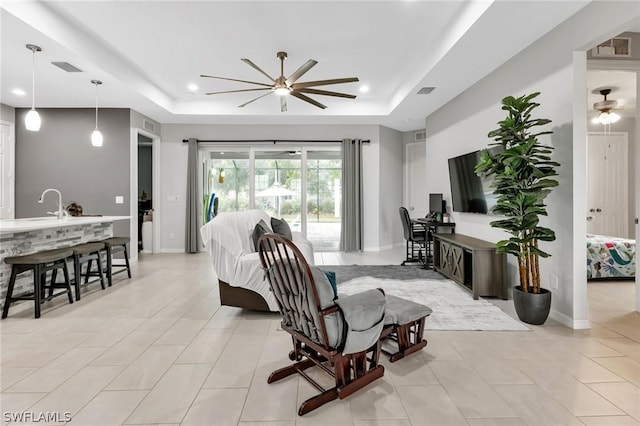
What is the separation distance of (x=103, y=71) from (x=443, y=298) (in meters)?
5.04

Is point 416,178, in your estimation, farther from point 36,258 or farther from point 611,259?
Result: point 36,258

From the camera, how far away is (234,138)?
23.2ft

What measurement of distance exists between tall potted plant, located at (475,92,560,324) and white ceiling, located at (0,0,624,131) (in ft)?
3.15

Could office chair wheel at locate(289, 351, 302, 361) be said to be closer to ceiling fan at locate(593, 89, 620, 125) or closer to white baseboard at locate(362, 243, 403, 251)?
white baseboard at locate(362, 243, 403, 251)

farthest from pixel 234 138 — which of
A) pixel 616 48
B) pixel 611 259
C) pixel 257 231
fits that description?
pixel 611 259

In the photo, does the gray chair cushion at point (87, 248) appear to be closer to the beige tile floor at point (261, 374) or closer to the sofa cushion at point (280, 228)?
the beige tile floor at point (261, 374)

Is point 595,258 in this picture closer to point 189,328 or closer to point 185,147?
point 189,328

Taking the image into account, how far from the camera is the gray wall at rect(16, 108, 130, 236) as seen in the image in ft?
18.5

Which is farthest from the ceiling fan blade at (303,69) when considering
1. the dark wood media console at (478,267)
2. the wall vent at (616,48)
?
the wall vent at (616,48)

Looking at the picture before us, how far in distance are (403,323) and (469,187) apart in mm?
3046

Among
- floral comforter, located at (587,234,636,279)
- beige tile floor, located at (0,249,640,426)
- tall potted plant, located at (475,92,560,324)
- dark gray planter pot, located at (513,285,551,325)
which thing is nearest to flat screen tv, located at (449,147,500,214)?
tall potted plant, located at (475,92,560,324)

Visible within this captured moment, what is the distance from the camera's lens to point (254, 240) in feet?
11.1

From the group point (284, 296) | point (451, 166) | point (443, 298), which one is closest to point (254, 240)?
point (284, 296)

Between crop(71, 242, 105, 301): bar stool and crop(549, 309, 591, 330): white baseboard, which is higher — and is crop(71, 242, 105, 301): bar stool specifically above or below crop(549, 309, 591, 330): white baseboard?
above
